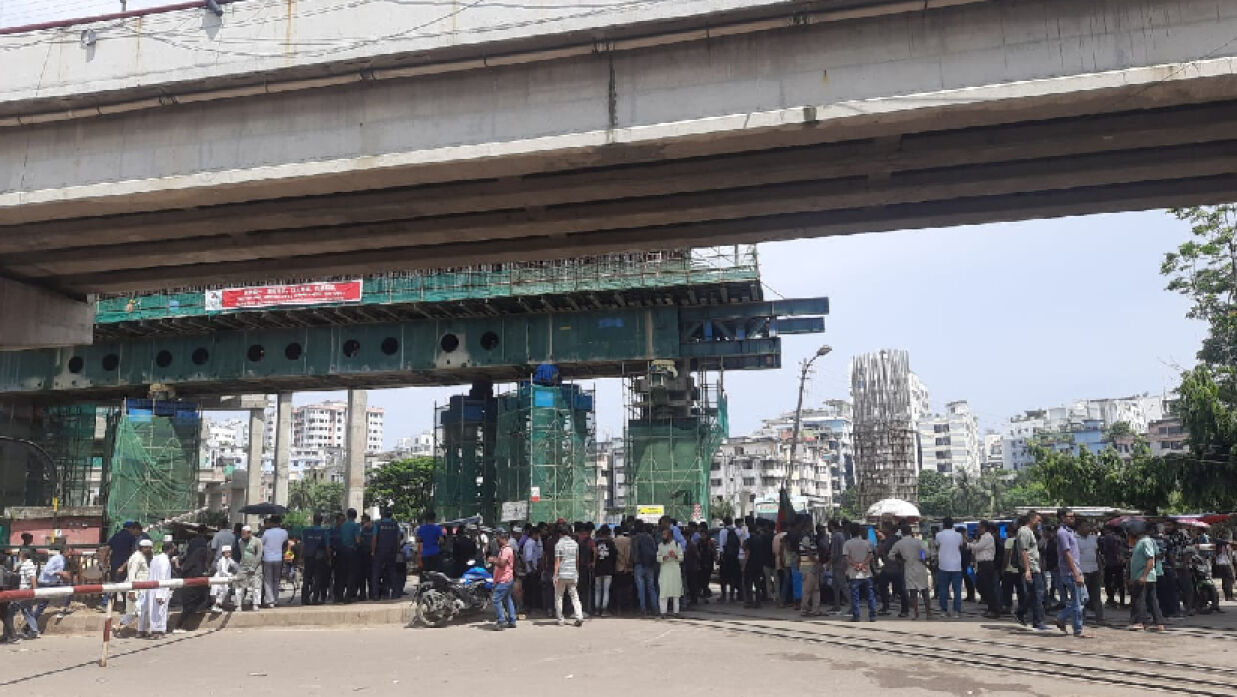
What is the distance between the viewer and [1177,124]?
10.9 m

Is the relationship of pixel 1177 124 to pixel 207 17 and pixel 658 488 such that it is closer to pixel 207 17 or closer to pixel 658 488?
pixel 207 17

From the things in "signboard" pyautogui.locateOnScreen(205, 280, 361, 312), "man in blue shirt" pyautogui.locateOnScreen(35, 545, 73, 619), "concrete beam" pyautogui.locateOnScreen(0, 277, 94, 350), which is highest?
"signboard" pyautogui.locateOnScreen(205, 280, 361, 312)

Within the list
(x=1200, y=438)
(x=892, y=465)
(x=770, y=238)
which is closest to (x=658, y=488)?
(x=770, y=238)

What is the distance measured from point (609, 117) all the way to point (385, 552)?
29.0ft

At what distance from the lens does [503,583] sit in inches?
499

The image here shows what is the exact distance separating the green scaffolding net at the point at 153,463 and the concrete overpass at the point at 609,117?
56.1 feet

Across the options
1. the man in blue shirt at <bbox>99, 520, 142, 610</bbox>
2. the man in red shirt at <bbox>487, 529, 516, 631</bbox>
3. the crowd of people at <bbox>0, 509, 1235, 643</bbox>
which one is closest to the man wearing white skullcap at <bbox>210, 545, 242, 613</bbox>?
the crowd of people at <bbox>0, 509, 1235, 643</bbox>

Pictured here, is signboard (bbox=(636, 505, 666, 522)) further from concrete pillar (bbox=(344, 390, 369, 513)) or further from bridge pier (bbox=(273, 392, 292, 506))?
bridge pier (bbox=(273, 392, 292, 506))

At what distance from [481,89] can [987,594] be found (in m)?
10.1

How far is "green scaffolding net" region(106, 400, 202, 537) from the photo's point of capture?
96.3 ft

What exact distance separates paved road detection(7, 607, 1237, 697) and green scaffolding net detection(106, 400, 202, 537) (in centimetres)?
1866

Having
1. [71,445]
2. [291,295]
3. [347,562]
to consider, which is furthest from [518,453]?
[71,445]

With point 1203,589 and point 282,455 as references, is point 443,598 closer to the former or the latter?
point 1203,589

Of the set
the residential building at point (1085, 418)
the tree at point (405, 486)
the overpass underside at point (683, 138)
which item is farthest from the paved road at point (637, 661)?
the residential building at point (1085, 418)
